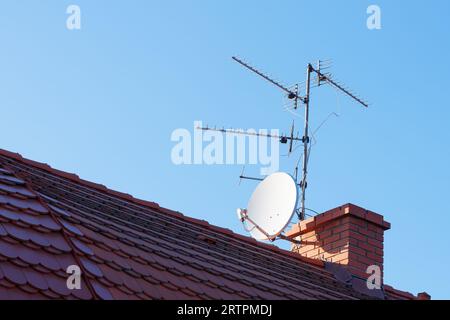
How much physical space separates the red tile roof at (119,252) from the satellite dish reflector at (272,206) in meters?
1.48

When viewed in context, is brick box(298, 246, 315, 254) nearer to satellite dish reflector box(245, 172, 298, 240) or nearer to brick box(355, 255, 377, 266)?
satellite dish reflector box(245, 172, 298, 240)

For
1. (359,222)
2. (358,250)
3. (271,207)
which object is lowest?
(358,250)

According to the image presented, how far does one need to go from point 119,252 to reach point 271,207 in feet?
19.2

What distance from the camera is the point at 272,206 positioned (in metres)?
13.3

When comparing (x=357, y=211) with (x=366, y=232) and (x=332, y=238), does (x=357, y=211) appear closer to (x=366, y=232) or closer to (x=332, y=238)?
(x=366, y=232)

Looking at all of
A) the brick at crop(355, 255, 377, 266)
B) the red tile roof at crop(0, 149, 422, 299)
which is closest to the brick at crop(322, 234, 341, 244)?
the brick at crop(355, 255, 377, 266)

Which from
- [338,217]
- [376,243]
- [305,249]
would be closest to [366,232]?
[376,243]

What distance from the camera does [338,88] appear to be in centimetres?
1712

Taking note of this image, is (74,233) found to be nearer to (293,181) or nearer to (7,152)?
(7,152)

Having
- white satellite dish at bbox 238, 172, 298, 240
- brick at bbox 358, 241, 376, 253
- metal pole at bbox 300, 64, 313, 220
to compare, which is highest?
metal pole at bbox 300, 64, 313, 220

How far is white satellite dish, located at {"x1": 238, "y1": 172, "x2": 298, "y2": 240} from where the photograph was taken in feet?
42.4

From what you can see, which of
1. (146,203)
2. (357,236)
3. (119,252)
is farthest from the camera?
(357,236)

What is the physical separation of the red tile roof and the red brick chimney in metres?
0.83
